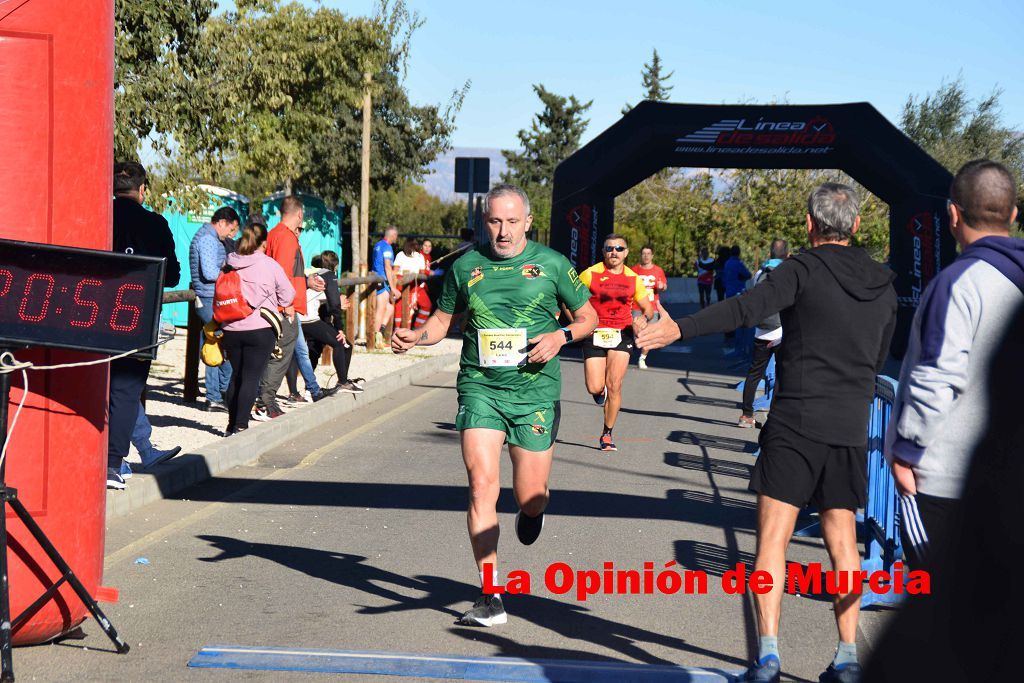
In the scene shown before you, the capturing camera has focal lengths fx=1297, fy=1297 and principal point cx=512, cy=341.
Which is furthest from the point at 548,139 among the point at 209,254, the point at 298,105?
the point at 209,254

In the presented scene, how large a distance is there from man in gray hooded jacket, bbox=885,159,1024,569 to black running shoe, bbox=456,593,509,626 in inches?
82.9

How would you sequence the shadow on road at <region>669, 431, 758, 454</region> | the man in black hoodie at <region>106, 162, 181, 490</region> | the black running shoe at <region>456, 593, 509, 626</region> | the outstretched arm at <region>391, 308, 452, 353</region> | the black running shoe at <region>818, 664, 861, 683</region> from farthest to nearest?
the shadow on road at <region>669, 431, 758, 454</region> → the man in black hoodie at <region>106, 162, 181, 490</region> → the outstretched arm at <region>391, 308, 452, 353</region> → the black running shoe at <region>456, 593, 509, 626</region> → the black running shoe at <region>818, 664, 861, 683</region>

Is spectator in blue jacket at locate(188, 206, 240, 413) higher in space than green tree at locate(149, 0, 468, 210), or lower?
lower

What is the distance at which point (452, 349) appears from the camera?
2291 cm

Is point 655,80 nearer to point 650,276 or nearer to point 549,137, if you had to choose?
point 549,137

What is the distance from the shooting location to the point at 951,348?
13.6 ft

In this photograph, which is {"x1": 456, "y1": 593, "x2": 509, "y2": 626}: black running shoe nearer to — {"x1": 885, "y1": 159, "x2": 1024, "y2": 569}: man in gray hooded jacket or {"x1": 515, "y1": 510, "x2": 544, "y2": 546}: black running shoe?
{"x1": 515, "y1": 510, "x2": 544, "y2": 546}: black running shoe

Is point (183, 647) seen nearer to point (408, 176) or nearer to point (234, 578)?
point (234, 578)

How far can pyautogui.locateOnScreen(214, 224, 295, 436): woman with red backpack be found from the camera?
34.8ft

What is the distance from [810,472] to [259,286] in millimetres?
6739

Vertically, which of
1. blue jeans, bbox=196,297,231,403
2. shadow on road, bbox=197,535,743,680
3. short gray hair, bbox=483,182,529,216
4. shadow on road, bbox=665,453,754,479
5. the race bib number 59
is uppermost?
short gray hair, bbox=483,182,529,216

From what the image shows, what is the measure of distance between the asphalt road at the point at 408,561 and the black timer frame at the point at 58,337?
0.84ft

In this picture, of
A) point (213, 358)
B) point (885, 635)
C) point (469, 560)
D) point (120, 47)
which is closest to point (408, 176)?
point (120, 47)

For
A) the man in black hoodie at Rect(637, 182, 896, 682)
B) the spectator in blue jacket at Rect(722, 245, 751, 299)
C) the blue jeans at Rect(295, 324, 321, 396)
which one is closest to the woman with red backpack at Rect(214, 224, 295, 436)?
the blue jeans at Rect(295, 324, 321, 396)
